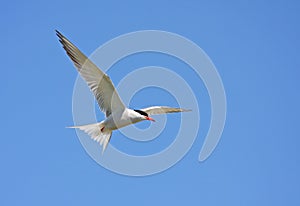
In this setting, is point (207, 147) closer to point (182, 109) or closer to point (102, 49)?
point (182, 109)

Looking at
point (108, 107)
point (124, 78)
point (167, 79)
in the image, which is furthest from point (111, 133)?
point (167, 79)

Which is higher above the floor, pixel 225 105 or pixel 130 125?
pixel 225 105

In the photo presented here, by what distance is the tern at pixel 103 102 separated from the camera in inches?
511

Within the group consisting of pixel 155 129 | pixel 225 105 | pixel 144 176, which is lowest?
pixel 144 176

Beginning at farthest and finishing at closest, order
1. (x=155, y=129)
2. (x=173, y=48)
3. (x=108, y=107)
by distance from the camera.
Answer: (x=173, y=48) → (x=155, y=129) → (x=108, y=107)

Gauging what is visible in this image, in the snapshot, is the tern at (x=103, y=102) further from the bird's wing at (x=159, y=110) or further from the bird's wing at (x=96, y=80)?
the bird's wing at (x=159, y=110)

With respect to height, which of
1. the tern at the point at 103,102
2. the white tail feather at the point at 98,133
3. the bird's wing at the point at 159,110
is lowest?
the white tail feather at the point at 98,133

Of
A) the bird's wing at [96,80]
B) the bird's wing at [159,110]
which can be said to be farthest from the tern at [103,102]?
the bird's wing at [159,110]

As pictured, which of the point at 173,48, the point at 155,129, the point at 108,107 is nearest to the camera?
the point at 108,107

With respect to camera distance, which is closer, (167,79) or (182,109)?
(182,109)

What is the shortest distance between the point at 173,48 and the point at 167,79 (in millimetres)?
836

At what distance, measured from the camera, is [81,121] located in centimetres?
1404

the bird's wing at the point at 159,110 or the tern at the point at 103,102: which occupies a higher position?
the bird's wing at the point at 159,110

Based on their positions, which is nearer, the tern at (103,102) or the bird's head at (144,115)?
the tern at (103,102)
